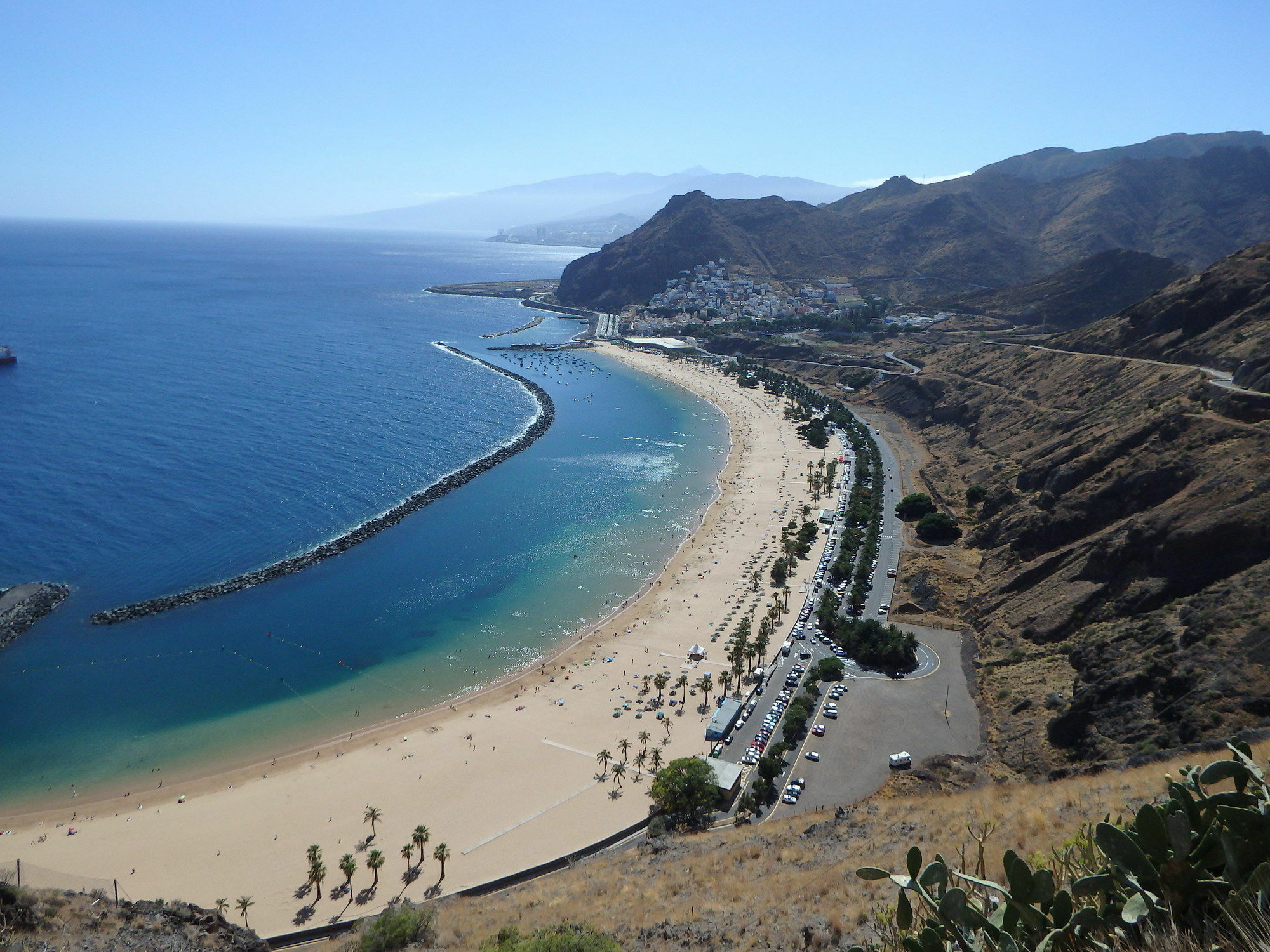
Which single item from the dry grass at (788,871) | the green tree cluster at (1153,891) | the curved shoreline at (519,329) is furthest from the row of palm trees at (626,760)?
the curved shoreline at (519,329)

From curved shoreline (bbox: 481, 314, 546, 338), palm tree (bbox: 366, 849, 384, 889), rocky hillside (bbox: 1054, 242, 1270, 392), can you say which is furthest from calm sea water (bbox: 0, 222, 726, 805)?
rocky hillside (bbox: 1054, 242, 1270, 392)

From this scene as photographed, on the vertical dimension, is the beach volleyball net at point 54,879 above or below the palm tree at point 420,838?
below

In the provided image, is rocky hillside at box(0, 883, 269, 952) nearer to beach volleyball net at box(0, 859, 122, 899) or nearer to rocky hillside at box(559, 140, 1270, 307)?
beach volleyball net at box(0, 859, 122, 899)

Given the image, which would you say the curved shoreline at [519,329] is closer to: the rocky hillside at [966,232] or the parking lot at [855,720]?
the rocky hillside at [966,232]

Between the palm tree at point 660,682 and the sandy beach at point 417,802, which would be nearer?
the sandy beach at point 417,802

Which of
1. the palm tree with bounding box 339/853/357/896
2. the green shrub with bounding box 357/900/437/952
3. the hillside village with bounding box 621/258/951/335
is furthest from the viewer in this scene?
the hillside village with bounding box 621/258/951/335

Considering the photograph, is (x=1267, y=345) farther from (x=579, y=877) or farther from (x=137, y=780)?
(x=137, y=780)
